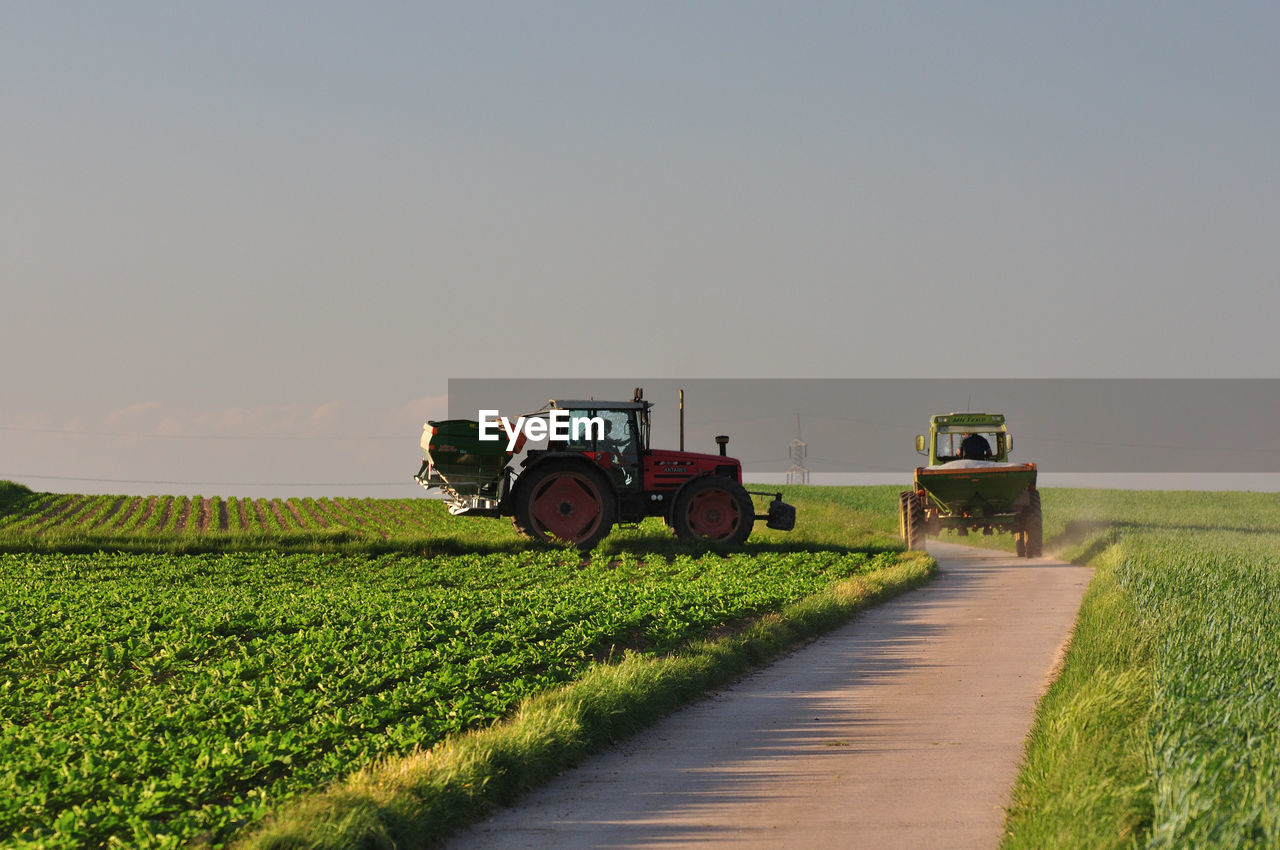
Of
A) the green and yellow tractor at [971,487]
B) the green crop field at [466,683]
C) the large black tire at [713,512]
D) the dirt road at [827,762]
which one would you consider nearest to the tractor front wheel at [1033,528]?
the green and yellow tractor at [971,487]

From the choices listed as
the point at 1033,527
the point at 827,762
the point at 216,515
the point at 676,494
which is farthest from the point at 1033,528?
the point at 216,515

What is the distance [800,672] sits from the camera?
12.7 meters

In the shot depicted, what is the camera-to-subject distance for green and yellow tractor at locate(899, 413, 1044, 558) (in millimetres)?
26688

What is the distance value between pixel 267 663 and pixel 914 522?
19.2 meters

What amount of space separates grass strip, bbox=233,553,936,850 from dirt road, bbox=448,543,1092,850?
0.19m

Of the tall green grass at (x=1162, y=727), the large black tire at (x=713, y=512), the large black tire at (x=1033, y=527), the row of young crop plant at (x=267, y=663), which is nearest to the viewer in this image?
the tall green grass at (x=1162, y=727)

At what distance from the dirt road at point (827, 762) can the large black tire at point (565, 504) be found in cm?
1081

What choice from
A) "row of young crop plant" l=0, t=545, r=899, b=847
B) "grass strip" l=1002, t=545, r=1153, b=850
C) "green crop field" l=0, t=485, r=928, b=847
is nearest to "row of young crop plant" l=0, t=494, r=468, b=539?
"green crop field" l=0, t=485, r=928, b=847

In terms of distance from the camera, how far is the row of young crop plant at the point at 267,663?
24.8 ft

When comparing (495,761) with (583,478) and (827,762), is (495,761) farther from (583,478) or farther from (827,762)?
(583,478)

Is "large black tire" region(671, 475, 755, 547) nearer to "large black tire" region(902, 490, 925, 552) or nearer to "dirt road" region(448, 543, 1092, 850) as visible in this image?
"large black tire" region(902, 490, 925, 552)

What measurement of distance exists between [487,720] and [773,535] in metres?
21.6

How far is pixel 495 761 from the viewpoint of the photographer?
26.1 ft

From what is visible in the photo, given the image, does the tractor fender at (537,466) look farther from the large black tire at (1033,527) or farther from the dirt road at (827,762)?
the dirt road at (827,762)
